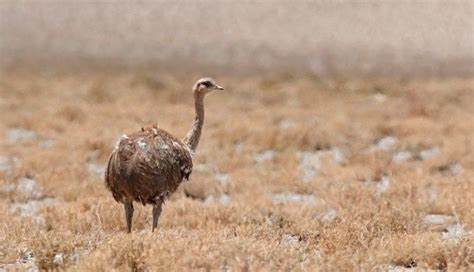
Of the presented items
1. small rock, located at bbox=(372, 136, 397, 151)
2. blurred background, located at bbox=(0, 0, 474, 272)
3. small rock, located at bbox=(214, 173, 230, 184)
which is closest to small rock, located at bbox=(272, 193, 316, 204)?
blurred background, located at bbox=(0, 0, 474, 272)

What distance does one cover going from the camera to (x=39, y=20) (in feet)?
128

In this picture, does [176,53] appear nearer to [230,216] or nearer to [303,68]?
[303,68]

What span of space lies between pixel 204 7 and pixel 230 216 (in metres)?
29.9

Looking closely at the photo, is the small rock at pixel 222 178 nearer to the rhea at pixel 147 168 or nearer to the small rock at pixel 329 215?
the small rock at pixel 329 215

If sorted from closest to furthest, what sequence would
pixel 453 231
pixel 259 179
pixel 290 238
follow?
pixel 290 238 → pixel 453 231 → pixel 259 179

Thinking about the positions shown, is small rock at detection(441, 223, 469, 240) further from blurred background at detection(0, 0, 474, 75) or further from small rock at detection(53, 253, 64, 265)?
blurred background at detection(0, 0, 474, 75)

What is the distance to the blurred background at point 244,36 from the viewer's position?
35.1 m

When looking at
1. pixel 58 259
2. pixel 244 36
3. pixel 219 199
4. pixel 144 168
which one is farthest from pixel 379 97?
pixel 58 259

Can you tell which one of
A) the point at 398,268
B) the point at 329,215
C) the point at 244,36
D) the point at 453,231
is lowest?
the point at 398,268

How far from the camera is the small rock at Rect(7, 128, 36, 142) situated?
19433 mm

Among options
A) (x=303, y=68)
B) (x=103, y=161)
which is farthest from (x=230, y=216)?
(x=303, y=68)

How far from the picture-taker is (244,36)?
124ft

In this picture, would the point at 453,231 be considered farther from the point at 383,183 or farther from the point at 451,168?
the point at 451,168

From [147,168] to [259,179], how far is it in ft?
18.3
